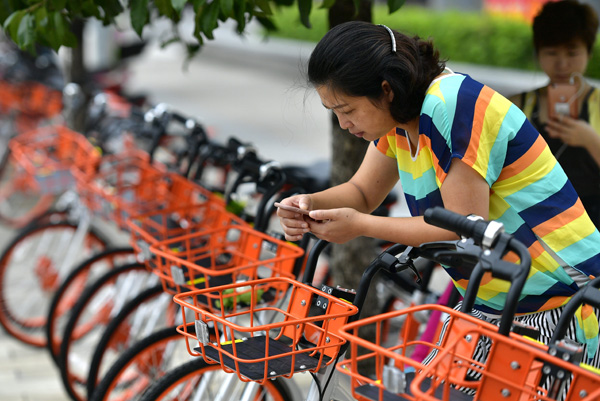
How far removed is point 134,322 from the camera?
335cm

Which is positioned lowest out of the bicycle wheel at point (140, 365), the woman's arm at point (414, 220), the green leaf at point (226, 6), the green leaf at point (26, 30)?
the bicycle wheel at point (140, 365)

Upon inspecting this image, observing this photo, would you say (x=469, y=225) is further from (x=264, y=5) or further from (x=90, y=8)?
(x=90, y=8)

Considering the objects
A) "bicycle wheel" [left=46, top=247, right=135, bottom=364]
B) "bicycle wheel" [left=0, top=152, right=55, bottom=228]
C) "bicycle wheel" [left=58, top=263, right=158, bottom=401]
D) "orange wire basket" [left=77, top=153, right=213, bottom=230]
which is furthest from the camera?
"bicycle wheel" [left=0, top=152, right=55, bottom=228]

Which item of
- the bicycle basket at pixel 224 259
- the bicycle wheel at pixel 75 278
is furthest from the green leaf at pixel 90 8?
the bicycle wheel at pixel 75 278

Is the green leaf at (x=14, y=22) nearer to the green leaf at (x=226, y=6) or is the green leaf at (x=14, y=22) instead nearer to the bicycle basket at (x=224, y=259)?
the green leaf at (x=226, y=6)

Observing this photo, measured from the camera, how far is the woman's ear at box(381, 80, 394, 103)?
1.86 metres

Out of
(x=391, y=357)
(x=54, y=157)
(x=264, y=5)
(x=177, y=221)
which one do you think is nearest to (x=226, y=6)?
(x=264, y=5)

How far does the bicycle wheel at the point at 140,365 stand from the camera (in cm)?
266

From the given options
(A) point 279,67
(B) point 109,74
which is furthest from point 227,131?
(A) point 279,67

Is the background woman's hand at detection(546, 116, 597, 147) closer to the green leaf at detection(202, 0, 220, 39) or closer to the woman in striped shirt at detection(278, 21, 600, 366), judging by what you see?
the woman in striped shirt at detection(278, 21, 600, 366)

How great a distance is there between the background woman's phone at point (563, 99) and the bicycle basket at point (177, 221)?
4.35 feet

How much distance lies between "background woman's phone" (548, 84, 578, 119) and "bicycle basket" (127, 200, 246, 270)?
1325mm

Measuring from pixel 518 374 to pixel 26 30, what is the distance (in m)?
1.96

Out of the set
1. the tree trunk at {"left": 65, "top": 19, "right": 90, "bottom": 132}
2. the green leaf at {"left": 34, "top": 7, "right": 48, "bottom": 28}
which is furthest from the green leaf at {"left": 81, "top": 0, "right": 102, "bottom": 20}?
the tree trunk at {"left": 65, "top": 19, "right": 90, "bottom": 132}
